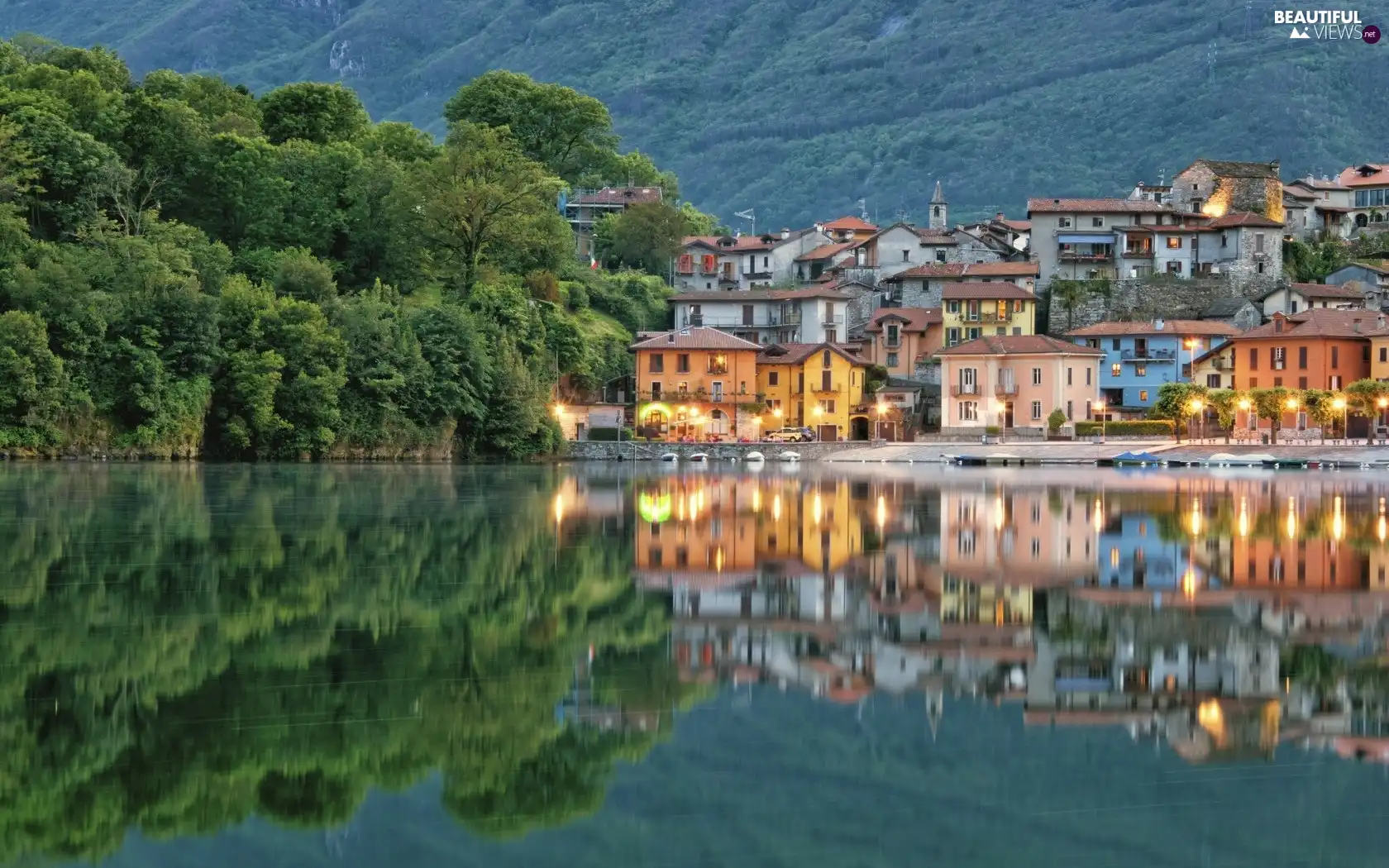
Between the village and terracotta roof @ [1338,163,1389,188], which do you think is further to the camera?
terracotta roof @ [1338,163,1389,188]

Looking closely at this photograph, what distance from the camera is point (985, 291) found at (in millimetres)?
105688

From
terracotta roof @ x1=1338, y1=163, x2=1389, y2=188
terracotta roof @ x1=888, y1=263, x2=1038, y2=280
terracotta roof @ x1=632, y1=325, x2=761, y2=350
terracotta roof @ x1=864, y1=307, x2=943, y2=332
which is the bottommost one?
terracotta roof @ x1=632, y1=325, x2=761, y2=350

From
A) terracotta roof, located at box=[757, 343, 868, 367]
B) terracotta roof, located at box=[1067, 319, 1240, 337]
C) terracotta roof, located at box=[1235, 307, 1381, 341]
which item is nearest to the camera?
terracotta roof, located at box=[1235, 307, 1381, 341]

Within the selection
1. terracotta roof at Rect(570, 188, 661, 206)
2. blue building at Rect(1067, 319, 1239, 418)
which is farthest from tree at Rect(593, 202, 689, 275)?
blue building at Rect(1067, 319, 1239, 418)

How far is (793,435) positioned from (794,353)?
5.39m

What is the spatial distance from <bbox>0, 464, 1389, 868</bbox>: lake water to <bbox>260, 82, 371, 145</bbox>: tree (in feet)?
248

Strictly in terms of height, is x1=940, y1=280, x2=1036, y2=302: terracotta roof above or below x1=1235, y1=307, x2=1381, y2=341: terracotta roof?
above

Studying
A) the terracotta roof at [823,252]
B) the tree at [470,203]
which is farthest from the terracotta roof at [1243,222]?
the tree at [470,203]

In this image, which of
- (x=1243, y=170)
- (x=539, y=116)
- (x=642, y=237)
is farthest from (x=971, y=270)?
(x=539, y=116)

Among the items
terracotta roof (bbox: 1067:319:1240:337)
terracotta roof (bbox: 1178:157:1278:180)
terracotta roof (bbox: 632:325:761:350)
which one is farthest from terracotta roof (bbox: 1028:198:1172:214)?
terracotta roof (bbox: 632:325:761:350)

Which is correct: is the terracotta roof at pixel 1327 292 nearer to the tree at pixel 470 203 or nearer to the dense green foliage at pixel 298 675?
the tree at pixel 470 203

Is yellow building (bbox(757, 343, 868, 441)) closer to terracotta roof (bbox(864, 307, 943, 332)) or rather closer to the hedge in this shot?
terracotta roof (bbox(864, 307, 943, 332))

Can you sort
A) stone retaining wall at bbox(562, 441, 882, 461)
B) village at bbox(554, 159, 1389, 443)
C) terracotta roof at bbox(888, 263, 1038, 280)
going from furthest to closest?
1. terracotta roof at bbox(888, 263, 1038, 280)
2. village at bbox(554, 159, 1389, 443)
3. stone retaining wall at bbox(562, 441, 882, 461)

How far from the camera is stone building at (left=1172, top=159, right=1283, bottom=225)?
115m
